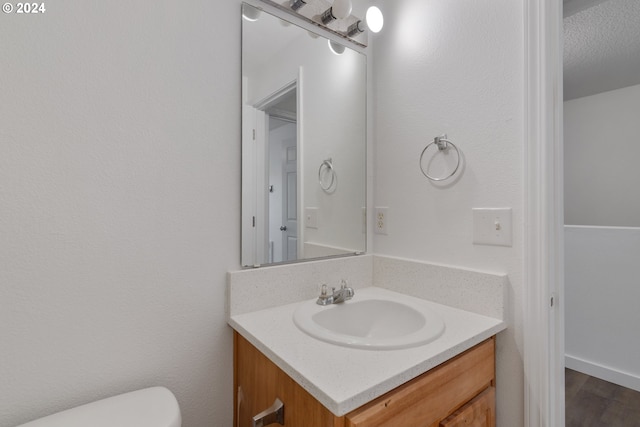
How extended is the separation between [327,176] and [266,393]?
0.82 meters

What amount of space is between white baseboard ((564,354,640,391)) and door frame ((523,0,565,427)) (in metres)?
1.65

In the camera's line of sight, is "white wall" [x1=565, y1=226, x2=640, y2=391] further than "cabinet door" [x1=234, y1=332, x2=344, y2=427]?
Yes

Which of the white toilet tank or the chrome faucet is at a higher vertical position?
the chrome faucet

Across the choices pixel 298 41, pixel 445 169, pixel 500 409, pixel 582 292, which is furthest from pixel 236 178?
pixel 582 292

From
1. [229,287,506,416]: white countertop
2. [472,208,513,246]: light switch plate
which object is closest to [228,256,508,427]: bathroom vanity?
[229,287,506,416]: white countertop

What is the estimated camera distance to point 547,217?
871 millimetres

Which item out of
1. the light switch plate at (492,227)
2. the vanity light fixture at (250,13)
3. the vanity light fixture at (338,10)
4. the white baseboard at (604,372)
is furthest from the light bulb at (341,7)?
the white baseboard at (604,372)

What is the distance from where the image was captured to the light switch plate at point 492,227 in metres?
0.94

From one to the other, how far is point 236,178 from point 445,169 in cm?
77

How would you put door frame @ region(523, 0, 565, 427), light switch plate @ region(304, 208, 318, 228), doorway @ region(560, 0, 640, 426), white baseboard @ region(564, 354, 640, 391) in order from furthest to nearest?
white baseboard @ region(564, 354, 640, 391), doorway @ region(560, 0, 640, 426), light switch plate @ region(304, 208, 318, 228), door frame @ region(523, 0, 565, 427)

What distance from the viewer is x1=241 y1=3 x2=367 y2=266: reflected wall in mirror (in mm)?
1027

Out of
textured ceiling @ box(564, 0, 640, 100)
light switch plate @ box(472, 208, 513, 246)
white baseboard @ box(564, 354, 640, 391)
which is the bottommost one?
white baseboard @ box(564, 354, 640, 391)

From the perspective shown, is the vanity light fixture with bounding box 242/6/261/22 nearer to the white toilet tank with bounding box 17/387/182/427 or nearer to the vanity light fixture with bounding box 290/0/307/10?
the vanity light fixture with bounding box 290/0/307/10

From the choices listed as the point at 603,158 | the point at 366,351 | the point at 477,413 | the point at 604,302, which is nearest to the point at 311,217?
the point at 366,351
